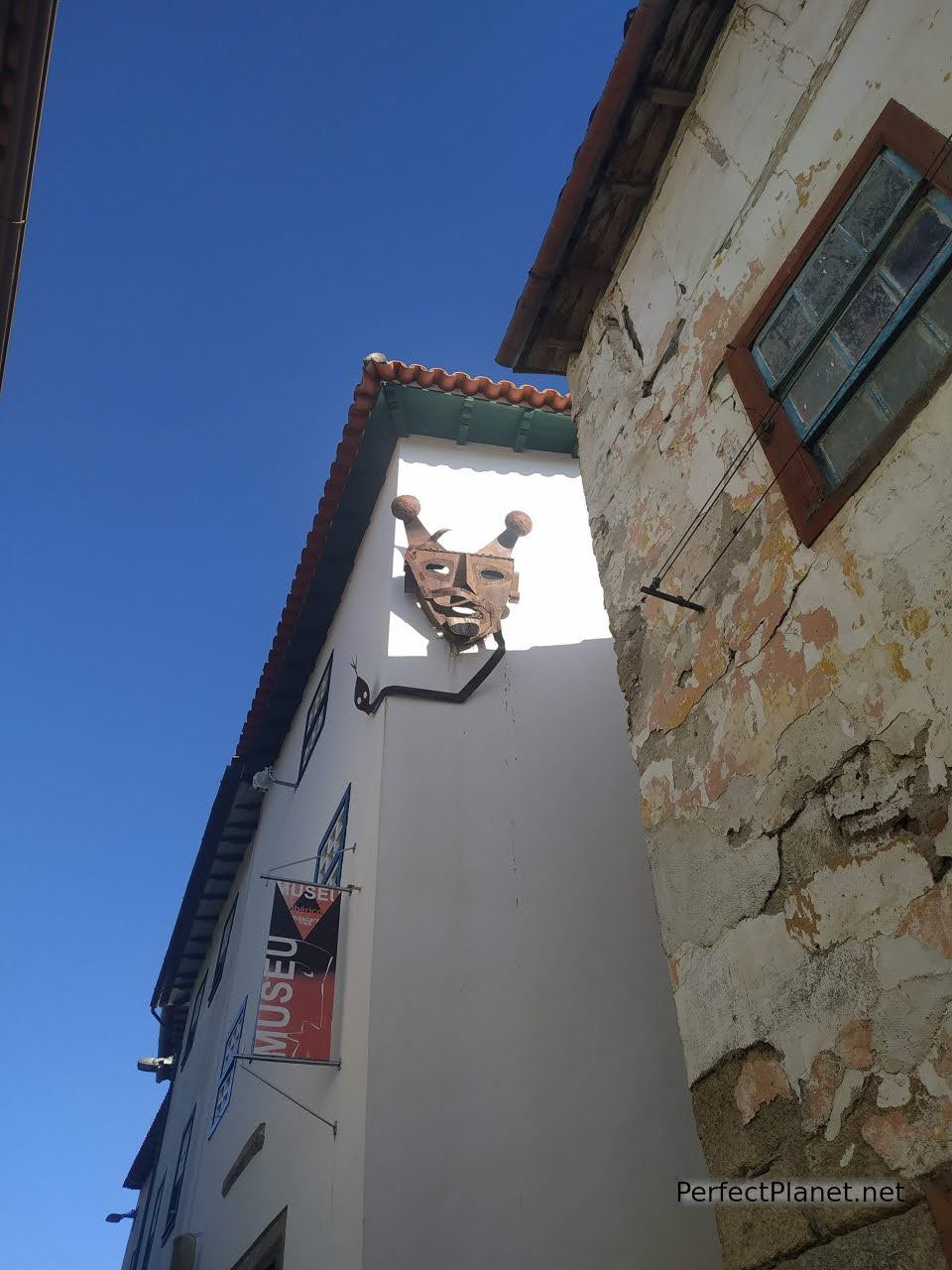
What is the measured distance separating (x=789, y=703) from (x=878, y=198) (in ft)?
5.40

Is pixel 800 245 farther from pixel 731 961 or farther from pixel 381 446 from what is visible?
pixel 381 446

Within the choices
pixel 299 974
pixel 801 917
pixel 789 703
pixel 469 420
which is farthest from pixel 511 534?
pixel 801 917

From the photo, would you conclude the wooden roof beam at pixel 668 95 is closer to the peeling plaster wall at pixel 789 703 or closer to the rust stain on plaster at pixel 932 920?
the peeling plaster wall at pixel 789 703

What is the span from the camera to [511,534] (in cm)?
726

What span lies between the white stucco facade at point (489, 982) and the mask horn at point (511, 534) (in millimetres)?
106

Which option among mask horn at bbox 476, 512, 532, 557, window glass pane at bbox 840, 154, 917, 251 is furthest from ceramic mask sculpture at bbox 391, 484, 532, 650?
window glass pane at bbox 840, 154, 917, 251

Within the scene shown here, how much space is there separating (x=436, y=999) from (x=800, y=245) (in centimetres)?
383

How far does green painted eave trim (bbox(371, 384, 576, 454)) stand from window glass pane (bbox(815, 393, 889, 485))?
5193 mm

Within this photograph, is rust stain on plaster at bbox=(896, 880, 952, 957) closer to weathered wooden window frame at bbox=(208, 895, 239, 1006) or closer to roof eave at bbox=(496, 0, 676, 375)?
roof eave at bbox=(496, 0, 676, 375)

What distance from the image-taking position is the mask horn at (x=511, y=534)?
23.2ft

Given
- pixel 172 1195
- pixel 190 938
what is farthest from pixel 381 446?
pixel 172 1195

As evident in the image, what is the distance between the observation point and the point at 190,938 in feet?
46.5

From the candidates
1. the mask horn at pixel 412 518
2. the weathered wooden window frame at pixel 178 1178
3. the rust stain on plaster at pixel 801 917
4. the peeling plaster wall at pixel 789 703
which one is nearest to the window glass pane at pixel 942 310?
the peeling plaster wall at pixel 789 703

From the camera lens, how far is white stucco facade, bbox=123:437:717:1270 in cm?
423
